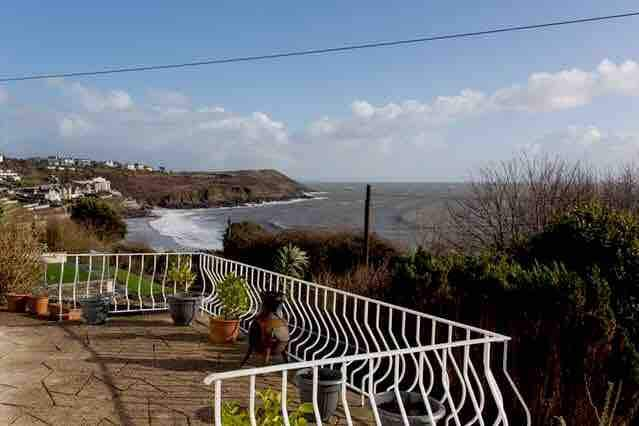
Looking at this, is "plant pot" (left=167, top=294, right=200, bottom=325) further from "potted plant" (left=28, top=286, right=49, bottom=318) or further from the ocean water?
the ocean water

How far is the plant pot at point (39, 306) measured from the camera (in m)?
6.18

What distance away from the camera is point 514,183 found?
1080cm

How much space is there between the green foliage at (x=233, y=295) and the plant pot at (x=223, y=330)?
0.07 meters

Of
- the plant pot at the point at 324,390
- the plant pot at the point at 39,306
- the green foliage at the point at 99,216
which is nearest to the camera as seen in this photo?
the plant pot at the point at 324,390

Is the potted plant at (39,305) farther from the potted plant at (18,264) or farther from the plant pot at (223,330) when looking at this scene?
the plant pot at (223,330)

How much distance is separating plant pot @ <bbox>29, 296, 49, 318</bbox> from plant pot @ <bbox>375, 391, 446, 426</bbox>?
5.10 metres

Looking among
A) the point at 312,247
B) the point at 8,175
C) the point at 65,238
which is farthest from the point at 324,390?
the point at 8,175

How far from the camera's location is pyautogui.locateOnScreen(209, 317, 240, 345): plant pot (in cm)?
502

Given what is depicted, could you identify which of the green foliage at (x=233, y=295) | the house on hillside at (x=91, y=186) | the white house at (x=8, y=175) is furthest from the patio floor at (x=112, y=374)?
the house on hillside at (x=91, y=186)

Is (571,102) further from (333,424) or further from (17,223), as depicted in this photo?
(17,223)

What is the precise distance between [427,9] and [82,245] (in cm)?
1118

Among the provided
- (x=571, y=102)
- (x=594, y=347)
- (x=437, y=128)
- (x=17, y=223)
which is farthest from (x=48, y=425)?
(x=437, y=128)

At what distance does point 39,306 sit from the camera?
20.3 feet

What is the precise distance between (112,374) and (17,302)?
125 inches
